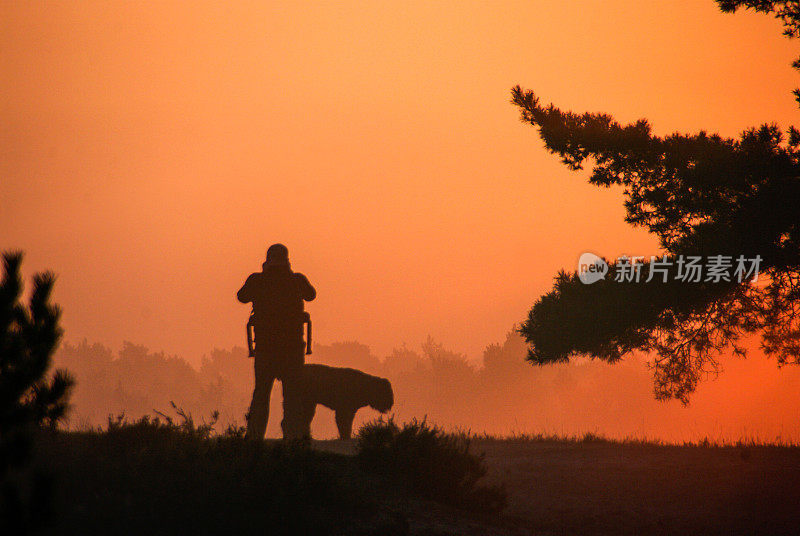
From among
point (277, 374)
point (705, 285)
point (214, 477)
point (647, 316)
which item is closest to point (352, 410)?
point (277, 374)

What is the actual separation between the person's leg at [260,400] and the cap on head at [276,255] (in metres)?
1.34

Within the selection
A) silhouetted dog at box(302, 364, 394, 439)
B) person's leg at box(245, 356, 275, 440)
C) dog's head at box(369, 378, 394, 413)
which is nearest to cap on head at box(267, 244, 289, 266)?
person's leg at box(245, 356, 275, 440)

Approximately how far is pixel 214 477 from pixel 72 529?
4.84ft

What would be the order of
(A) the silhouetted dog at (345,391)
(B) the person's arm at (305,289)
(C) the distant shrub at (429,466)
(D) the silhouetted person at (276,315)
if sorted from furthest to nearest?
1. (A) the silhouetted dog at (345,391)
2. (B) the person's arm at (305,289)
3. (D) the silhouetted person at (276,315)
4. (C) the distant shrub at (429,466)

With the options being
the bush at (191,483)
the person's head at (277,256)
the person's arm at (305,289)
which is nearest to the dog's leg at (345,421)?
the person's arm at (305,289)

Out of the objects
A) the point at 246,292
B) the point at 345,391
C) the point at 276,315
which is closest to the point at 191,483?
the point at 276,315

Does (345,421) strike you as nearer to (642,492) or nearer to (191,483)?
(642,492)

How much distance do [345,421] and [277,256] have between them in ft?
18.2

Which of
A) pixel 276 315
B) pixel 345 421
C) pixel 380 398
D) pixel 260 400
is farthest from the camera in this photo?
pixel 380 398

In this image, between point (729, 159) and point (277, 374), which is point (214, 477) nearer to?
point (277, 374)

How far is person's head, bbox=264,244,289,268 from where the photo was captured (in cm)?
1060

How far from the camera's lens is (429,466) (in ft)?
27.4

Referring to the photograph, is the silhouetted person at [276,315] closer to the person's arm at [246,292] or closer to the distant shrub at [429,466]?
the person's arm at [246,292]

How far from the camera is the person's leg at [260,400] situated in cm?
1029
